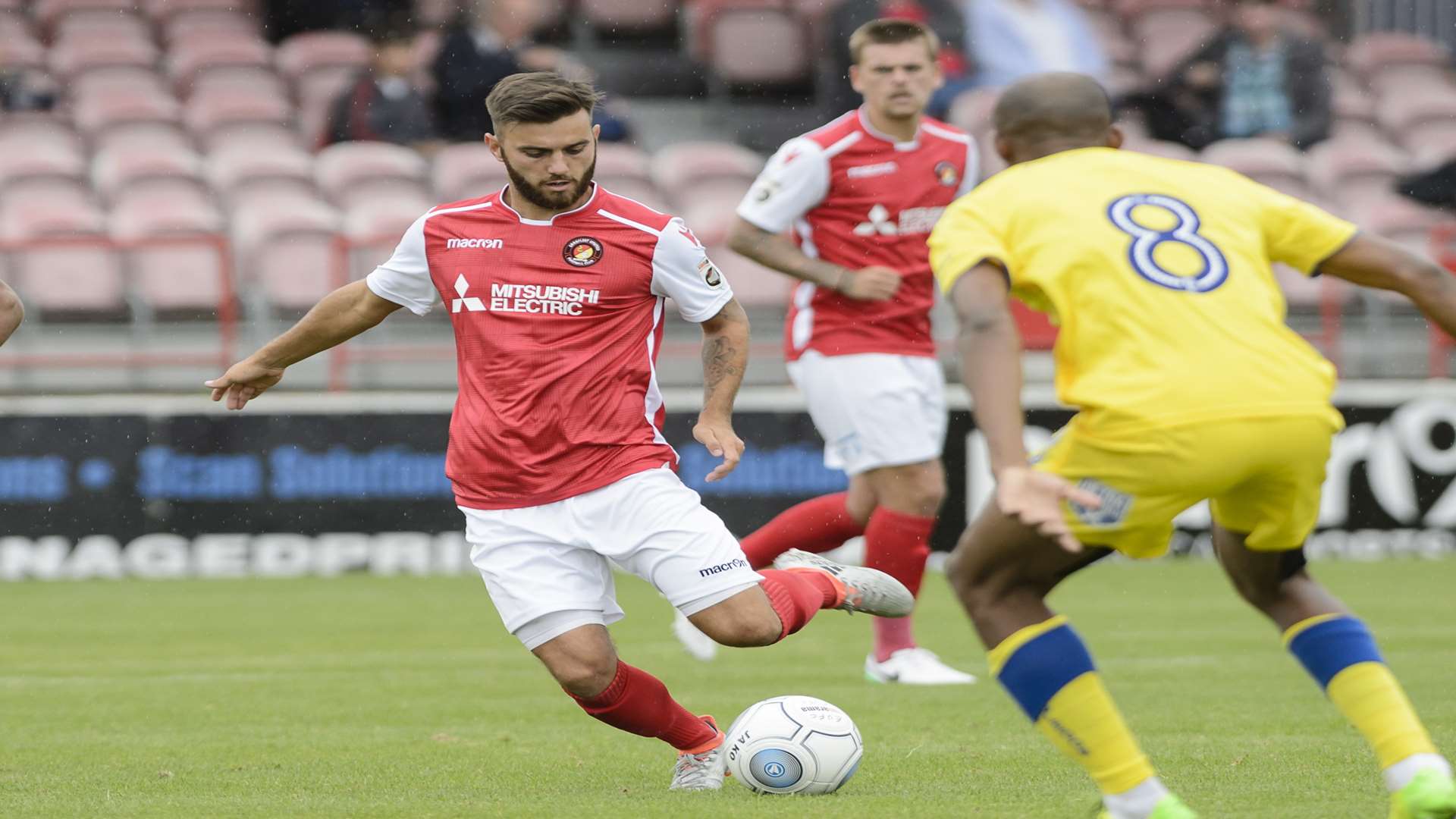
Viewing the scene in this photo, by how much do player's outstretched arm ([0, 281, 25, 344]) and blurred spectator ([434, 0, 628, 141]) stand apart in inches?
350

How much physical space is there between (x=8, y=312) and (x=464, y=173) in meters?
9.07

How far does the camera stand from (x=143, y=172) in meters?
14.4

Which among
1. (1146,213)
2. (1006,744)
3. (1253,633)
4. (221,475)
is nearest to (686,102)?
(221,475)

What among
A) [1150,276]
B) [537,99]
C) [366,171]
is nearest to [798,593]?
[537,99]

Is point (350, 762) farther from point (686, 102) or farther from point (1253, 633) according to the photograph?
point (686, 102)

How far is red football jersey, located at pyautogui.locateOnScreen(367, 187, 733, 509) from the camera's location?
5316 mm

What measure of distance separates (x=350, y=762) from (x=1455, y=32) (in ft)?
51.7

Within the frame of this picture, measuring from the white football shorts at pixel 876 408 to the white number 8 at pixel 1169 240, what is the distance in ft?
12.2

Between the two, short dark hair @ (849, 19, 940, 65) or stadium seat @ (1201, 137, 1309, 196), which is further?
stadium seat @ (1201, 137, 1309, 196)

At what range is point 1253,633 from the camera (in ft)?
30.5

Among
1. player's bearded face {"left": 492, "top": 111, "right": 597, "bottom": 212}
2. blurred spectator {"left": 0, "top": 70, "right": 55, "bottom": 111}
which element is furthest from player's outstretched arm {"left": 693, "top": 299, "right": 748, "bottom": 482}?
blurred spectator {"left": 0, "top": 70, "right": 55, "bottom": 111}

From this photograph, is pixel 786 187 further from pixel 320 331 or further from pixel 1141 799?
pixel 1141 799

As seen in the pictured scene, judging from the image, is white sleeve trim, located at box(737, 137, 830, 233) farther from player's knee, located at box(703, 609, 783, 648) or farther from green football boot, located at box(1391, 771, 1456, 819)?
green football boot, located at box(1391, 771, 1456, 819)

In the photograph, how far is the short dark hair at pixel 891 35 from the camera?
25.7ft
